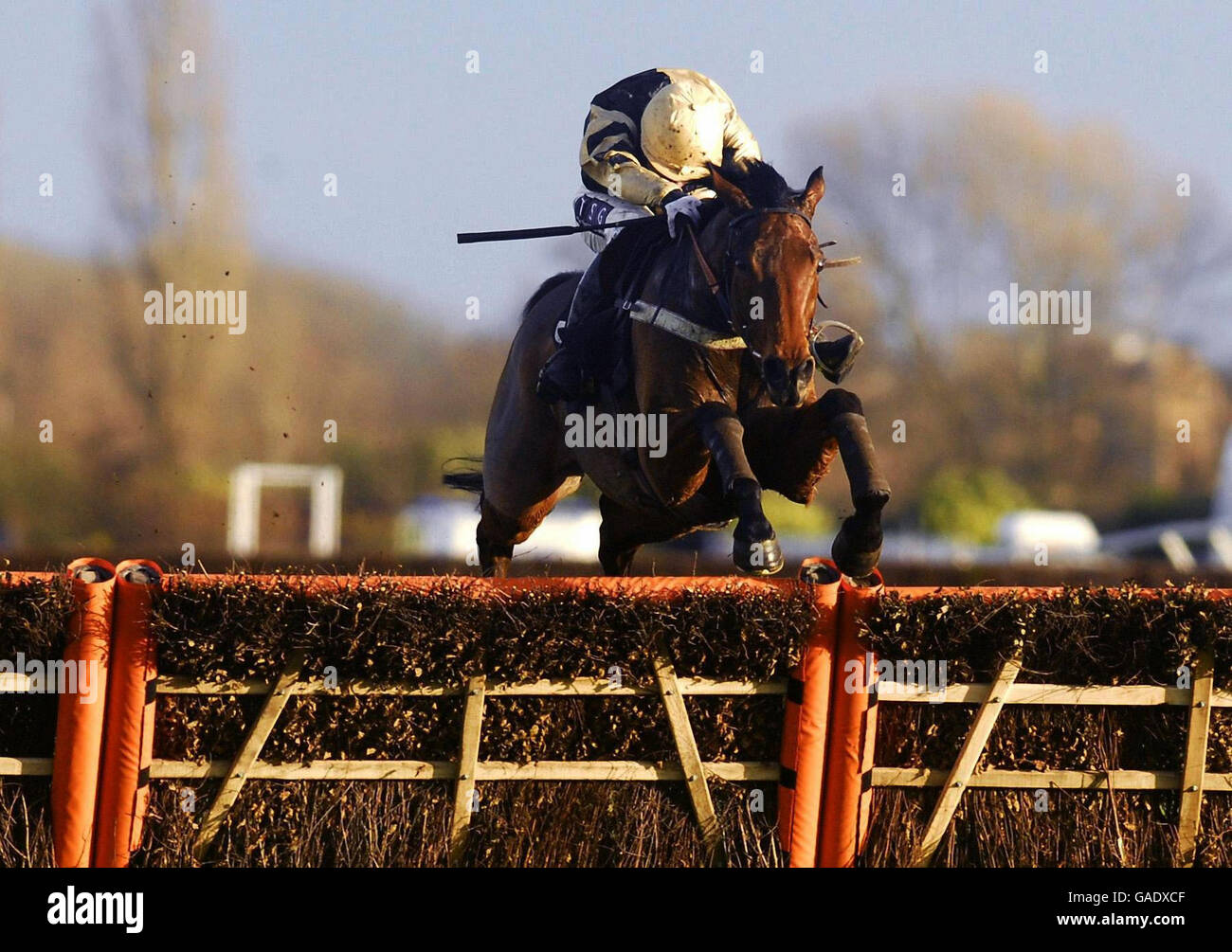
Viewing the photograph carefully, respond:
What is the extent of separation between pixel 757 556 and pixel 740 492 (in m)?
0.28

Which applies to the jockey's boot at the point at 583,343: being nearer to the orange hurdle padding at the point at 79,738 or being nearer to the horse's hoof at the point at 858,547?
the horse's hoof at the point at 858,547

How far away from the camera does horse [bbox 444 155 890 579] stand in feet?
18.8

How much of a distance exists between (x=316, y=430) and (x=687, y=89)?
55.6 feet

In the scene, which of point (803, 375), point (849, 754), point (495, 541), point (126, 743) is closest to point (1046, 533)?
point (495, 541)

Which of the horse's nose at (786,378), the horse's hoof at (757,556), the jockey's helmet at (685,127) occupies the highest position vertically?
the jockey's helmet at (685,127)

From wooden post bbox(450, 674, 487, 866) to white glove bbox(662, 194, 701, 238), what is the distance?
2.43 metres

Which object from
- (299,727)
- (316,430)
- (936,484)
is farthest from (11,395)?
(299,727)

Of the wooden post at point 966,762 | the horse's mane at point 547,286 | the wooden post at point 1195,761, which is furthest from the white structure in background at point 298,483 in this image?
the wooden post at point 1195,761

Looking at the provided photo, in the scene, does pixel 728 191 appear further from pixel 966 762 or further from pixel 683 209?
pixel 966 762

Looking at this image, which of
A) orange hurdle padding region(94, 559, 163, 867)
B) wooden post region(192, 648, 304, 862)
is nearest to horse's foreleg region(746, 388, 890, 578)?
wooden post region(192, 648, 304, 862)

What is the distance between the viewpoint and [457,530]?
22234 mm

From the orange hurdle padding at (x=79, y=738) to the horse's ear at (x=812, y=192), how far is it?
319cm

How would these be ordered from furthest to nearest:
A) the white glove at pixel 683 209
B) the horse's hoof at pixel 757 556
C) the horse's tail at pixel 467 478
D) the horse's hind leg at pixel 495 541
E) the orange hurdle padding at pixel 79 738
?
the horse's tail at pixel 467 478 < the horse's hind leg at pixel 495 541 < the white glove at pixel 683 209 < the horse's hoof at pixel 757 556 < the orange hurdle padding at pixel 79 738

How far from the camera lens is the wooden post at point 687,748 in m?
4.87
